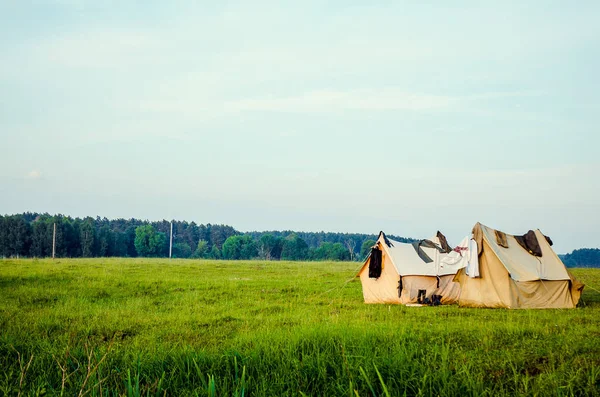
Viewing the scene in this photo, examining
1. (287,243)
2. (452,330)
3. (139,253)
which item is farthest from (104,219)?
(452,330)

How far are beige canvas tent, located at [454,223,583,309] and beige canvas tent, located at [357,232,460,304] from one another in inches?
33.8

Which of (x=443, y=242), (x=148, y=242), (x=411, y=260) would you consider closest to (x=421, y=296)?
(x=411, y=260)

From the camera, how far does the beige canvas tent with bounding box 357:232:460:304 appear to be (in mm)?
17875

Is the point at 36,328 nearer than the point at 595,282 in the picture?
Yes

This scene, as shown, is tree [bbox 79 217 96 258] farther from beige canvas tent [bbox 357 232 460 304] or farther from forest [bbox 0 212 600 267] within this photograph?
beige canvas tent [bbox 357 232 460 304]

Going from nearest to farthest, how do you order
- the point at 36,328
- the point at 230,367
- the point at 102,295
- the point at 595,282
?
the point at 230,367 < the point at 36,328 < the point at 102,295 < the point at 595,282

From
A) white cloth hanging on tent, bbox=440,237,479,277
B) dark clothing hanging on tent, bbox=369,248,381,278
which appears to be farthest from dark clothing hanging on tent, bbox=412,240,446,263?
dark clothing hanging on tent, bbox=369,248,381,278

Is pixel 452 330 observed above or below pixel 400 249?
below

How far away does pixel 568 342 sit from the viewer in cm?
823

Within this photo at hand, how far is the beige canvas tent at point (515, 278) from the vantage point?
1638 cm

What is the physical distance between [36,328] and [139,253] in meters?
101

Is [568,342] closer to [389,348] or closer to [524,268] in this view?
[389,348]

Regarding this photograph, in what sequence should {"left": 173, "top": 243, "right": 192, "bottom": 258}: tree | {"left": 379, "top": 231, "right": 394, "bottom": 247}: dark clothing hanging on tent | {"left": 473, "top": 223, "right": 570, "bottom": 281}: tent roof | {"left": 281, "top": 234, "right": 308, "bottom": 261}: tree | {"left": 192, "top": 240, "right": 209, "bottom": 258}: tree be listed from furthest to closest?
{"left": 192, "top": 240, "right": 209, "bottom": 258}: tree < {"left": 173, "top": 243, "right": 192, "bottom": 258}: tree < {"left": 281, "top": 234, "right": 308, "bottom": 261}: tree < {"left": 379, "top": 231, "right": 394, "bottom": 247}: dark clothing hanging on tent < {"left": 473, "top": 223, "right": 570, "bottom": 281}: tent roof

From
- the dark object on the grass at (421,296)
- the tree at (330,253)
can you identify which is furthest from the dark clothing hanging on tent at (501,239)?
the tree at (330,253)
